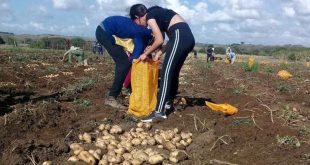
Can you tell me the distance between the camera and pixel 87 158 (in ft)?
14.7

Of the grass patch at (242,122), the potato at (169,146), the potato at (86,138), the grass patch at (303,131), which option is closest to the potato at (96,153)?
the potato at (86,138)

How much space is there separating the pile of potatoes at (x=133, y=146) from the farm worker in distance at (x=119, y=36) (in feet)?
4.44

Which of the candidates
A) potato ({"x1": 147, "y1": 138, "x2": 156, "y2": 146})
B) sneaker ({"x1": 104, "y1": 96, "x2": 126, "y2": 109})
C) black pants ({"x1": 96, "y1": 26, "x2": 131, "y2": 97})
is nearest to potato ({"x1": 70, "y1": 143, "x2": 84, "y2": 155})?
potato ({"x1": 147, "y1": 138, "x2": 156, "y2": 146})

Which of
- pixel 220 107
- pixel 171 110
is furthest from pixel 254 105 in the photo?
pixel 171 110

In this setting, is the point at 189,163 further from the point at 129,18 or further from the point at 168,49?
the point at 129,18

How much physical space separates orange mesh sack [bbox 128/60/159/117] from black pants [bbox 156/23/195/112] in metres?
0.25

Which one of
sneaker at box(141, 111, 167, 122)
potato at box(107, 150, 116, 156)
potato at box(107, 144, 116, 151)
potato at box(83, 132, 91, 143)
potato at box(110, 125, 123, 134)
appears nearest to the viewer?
potato at box(107, 150, 116, 156)

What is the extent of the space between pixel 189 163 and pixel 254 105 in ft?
10.6

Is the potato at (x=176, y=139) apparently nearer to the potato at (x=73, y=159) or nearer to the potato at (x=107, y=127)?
the potato at (x=107, y=127)

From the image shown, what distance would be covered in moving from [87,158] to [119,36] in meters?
3.08

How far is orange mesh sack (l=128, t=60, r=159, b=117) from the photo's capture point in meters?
6.49

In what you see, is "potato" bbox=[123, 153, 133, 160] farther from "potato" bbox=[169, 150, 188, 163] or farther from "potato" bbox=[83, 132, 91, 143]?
"potato" bbox=[83, 132, 91, 143]

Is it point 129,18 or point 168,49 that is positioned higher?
point 129,18

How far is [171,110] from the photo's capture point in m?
6.80
